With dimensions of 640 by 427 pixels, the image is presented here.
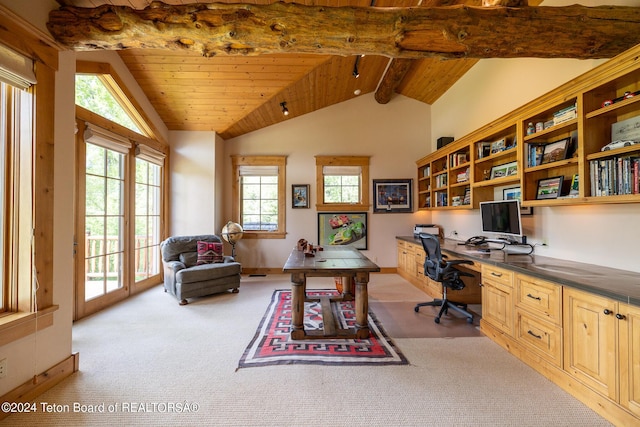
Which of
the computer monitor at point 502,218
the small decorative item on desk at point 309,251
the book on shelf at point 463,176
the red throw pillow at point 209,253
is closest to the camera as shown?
the computer monitor at point 502,218

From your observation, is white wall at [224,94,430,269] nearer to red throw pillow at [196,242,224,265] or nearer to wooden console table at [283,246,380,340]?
red throw pillow at [196,242,224,265]

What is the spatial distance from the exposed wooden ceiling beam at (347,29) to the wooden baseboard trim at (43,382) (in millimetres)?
2315

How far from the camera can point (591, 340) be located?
1.64 meters

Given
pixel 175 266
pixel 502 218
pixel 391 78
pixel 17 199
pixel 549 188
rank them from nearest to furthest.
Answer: pixel 17 199 < pixel 549 188 < pixel 502 218 < pixel 175 266 < pixel 391 78

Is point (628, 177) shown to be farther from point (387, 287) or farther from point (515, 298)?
point (387, 287)

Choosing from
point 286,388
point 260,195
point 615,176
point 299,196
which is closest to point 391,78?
point 299,196

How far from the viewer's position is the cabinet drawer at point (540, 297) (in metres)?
1.85

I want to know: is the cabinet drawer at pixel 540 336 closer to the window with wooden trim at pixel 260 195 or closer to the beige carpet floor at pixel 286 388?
the beige carpet floor at pixel 286 388

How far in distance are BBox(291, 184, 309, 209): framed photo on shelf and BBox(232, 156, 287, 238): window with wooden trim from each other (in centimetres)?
20

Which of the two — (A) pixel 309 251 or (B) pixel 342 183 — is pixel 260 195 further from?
(A) pixel 309 251

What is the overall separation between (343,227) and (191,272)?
2901 mm

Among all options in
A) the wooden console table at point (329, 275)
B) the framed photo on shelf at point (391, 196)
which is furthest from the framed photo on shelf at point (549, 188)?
the framed photo on shelf at point (391, 196)

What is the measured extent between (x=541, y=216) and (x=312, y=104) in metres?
4.00

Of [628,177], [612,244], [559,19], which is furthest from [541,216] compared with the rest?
[559,19]
